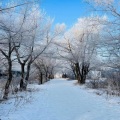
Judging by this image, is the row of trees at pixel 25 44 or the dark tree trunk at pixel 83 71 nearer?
the row of trees at pixel 25 44

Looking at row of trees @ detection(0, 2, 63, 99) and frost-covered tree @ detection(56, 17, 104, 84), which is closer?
row of trees @ detection(0, 2, 63, 99)

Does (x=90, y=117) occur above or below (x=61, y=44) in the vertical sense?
below

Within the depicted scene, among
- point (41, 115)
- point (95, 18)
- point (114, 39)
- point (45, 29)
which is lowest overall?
point (41, 115)

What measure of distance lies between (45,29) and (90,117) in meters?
20.2

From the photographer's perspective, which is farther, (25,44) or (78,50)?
(78,50)

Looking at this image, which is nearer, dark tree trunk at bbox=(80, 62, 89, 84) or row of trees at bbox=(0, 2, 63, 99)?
row of trees at bbox=(0, 2, 63, 99)

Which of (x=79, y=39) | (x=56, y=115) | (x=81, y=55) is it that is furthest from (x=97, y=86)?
(x=56, y=115)

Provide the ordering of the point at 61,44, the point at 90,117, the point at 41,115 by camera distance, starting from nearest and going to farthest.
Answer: the point at 90,117 → the point at 41,115 → the point at 61,44

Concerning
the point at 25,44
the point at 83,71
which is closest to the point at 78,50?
the point at 83,71

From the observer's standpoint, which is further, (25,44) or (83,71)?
(83,71)

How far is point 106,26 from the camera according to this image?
46.6ft

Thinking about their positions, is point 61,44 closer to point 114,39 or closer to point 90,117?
point 114,39

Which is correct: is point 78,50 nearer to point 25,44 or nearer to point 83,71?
point 83,71

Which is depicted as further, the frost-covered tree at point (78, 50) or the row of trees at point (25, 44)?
the frost-covered tree at point (78, 50)
